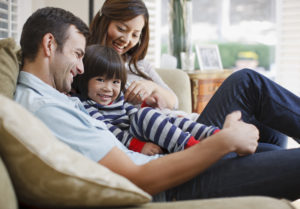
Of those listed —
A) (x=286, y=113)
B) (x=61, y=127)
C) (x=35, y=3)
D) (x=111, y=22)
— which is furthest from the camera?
(x=35, y=3)

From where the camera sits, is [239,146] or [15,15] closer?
[239,146]

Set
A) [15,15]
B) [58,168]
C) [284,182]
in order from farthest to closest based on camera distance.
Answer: [15,15] < [284,182] < [58,168]

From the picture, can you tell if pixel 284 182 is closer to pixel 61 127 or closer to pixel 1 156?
pixel 61 127

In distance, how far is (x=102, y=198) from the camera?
735 millimetres

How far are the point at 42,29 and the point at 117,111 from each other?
1.85 feet

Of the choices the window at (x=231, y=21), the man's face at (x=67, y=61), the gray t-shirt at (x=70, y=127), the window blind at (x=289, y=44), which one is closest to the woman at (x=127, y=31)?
the man's face at (x=67, y=61)

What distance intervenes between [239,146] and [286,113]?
55 centimetres

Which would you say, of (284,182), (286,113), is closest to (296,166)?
(284,182)

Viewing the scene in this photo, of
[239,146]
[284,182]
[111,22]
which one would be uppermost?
[111,22]

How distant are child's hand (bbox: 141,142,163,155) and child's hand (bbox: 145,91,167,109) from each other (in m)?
0.45

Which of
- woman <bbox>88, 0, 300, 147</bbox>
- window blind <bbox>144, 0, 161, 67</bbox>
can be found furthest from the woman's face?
window blind <bbox>144, 0, 161, 67</bbox>

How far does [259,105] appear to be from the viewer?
1.64m

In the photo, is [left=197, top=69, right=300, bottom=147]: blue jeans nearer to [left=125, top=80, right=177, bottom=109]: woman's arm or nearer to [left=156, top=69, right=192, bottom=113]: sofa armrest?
[left=125, top=80, right=177, bottom=109]: woman's arm

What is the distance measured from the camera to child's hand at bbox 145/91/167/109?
183 cm
